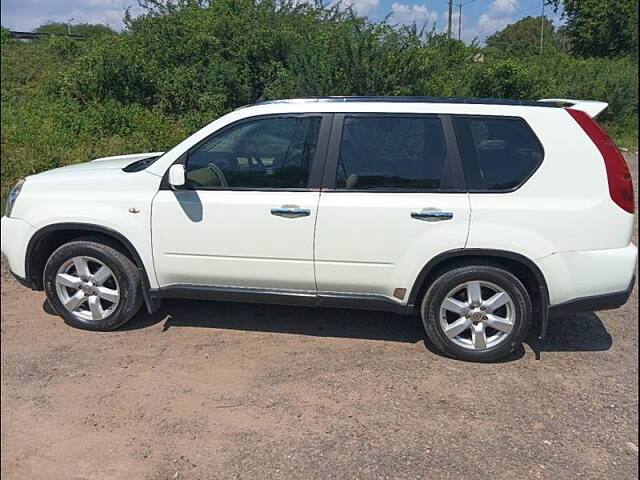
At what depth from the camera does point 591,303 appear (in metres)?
3.64

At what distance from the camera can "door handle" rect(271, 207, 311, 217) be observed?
12.1ft

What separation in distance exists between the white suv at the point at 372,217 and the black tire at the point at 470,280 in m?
0.01

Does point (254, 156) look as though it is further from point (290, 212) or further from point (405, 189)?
point (405, 189)

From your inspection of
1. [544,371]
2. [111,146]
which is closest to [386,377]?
[544,371]

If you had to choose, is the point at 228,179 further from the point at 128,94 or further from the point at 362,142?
the point at 128,94

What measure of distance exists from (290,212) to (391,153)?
31.5 inches

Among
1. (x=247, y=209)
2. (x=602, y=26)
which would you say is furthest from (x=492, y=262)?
(x=602, y=26)

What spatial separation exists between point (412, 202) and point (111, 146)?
281 inches

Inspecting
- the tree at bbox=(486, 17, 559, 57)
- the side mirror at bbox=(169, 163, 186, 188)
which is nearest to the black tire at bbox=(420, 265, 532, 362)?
the side mirror at bbox=(169, 163, 186, 188)

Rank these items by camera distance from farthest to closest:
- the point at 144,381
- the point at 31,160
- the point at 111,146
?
the point at 111,146
the point at 31,160
the point at 144,381

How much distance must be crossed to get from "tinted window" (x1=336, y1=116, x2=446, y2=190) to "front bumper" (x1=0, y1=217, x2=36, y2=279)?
2.37m

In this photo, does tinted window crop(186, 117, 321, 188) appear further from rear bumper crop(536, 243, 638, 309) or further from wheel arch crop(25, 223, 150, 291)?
rear bumper crop(536, 243, 638, 309)

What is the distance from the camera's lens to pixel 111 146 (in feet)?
30.4

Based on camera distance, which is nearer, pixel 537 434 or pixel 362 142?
pixel 537 434
